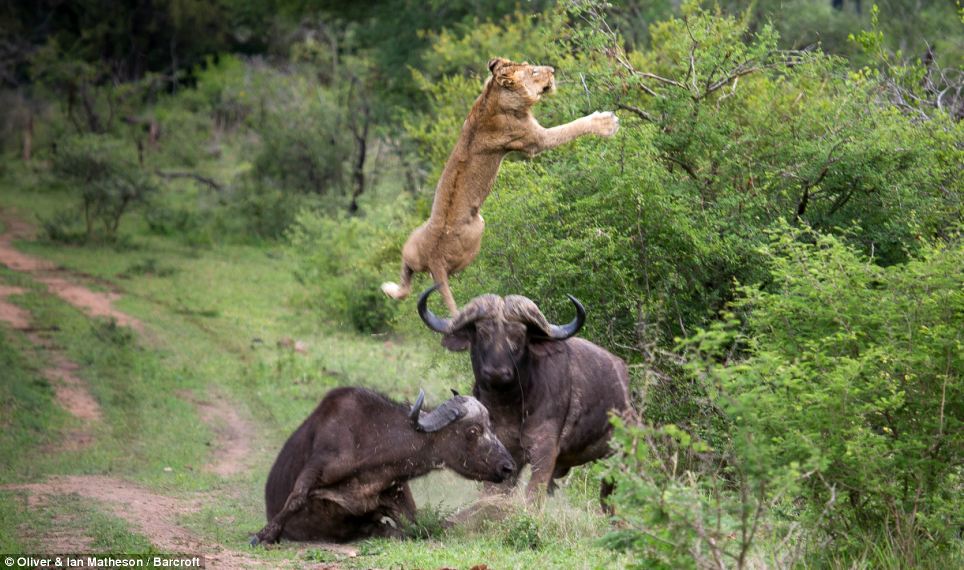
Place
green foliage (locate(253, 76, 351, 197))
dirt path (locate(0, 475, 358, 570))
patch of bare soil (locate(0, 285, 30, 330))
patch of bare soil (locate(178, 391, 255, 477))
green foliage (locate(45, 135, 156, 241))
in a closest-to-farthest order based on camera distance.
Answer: dirt path (locate(0, 475, 358, 570)) < patch of bare soil (locate(178, 391, 255, 477)) < patch of bare soil (locate(0, 285, 30, 330)) < green foliage (locate(45, 135, 156, 241)) < green foliage (locate(253, 76, 351, 197))

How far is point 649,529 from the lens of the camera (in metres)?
7.15

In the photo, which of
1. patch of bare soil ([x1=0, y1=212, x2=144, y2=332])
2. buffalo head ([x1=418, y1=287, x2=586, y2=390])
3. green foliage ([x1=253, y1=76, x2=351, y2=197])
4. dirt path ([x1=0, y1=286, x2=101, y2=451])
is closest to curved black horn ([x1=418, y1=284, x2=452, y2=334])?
buffalo head ([x1=418, y1=287, x2=586, y2=390])

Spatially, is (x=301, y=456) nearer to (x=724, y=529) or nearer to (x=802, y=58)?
(x=724, y=529)

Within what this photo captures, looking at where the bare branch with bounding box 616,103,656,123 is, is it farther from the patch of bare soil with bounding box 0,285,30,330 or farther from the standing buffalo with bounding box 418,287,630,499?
the patch of bare soil with bounding box 0,285,30,330

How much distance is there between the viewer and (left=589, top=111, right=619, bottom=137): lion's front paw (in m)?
10.2

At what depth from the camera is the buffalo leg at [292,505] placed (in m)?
10.9

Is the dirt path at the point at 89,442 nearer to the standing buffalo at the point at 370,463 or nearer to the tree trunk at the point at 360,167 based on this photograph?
the standing buffalo at the point at 370,463

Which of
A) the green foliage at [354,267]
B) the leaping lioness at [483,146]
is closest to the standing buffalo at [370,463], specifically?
the leaping lioness at [483,146]

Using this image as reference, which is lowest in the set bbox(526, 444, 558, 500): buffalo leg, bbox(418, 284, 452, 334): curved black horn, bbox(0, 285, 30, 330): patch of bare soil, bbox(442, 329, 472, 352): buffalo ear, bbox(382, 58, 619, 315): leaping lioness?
bbox(0, 285, 30, 330): patch of bare soil

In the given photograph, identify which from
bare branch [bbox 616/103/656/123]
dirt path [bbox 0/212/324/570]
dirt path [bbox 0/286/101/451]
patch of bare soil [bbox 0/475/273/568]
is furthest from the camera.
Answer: dirt path [bbox 0/286/101/451]

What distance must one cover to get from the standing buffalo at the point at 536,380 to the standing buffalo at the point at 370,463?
30cm

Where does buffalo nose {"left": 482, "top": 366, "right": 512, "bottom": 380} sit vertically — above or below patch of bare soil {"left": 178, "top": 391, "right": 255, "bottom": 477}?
above

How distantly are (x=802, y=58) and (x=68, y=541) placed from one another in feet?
30.6

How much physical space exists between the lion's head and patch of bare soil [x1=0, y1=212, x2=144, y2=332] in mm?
13890
